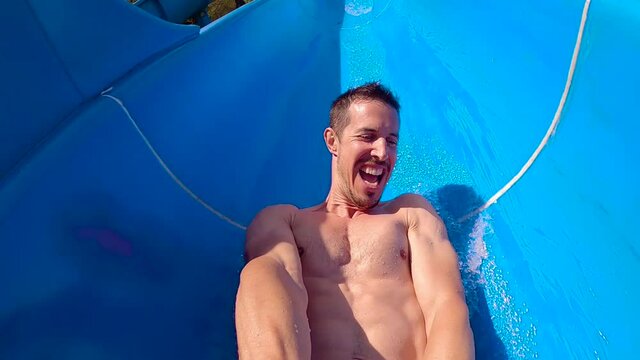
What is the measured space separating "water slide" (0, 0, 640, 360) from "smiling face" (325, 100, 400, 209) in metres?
0.43

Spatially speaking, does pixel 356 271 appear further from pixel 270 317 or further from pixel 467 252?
pixel 467 252

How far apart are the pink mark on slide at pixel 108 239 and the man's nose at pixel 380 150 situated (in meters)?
0.79

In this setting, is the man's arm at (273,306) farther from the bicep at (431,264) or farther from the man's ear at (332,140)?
the man's ear at (332,140)

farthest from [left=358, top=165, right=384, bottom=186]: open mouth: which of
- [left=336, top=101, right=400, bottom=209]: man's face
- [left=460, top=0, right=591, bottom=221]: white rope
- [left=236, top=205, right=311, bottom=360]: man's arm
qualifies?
[left=460, top=0, right=591, bottom=221]: white rope

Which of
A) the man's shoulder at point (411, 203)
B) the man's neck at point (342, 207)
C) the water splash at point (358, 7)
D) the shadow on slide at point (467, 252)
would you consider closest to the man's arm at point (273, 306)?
the man's neck at point (342, 207)

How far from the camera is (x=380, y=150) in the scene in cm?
172

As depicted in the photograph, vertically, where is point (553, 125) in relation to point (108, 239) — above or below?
below

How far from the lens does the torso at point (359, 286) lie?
4.70 feet

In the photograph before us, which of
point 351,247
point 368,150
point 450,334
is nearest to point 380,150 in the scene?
point 368,150

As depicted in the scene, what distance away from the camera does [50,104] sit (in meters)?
1.61

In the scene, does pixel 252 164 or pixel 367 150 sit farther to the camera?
pixel 252 164

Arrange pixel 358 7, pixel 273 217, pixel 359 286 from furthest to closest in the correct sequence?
pixel 358 7 < pixel 273 217 < pixel 359 286

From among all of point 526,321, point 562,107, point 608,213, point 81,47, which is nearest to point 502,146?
point 562,107

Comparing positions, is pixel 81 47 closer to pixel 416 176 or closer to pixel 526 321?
pixel 416 176
